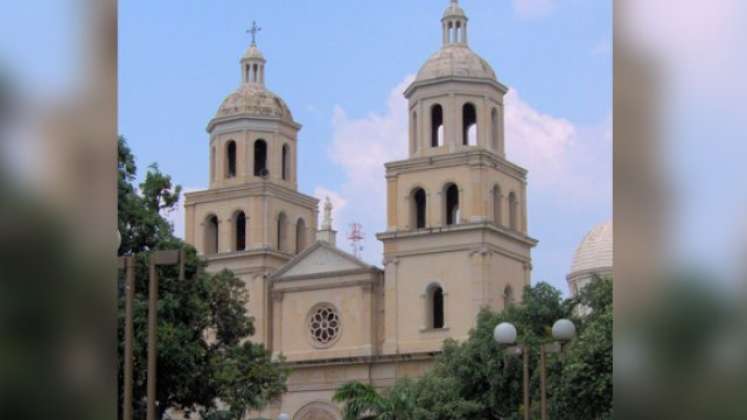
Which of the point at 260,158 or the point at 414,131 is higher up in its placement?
the point at 414,131

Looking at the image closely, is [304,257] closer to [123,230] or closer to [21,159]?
[123,230]

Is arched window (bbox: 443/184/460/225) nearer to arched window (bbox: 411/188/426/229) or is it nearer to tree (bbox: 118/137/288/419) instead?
arched window (bbox: 411/188/426/229)

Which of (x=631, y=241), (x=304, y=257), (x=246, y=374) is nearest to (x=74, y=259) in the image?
(x=631, y=241)

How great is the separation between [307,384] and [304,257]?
504 cm

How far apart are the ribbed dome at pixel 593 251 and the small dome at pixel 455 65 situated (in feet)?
39.6

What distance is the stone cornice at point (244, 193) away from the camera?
183 feet

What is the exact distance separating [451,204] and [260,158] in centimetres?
978

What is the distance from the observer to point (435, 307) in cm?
5150

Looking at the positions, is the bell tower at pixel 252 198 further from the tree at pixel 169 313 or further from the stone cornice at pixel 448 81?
the tree at pixel 169 313

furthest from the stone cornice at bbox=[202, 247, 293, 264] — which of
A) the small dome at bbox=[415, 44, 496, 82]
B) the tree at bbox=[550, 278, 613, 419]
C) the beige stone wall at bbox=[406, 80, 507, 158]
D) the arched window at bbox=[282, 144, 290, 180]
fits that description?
the tree at bbox=[550, 278, 613, 419]

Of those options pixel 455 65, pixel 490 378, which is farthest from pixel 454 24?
pixel 490 378

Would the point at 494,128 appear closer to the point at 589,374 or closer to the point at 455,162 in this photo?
the point at 455,162

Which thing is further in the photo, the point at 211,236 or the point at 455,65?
the point at 211,236

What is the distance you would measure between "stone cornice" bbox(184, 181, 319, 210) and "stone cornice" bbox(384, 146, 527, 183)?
645 centimetres
